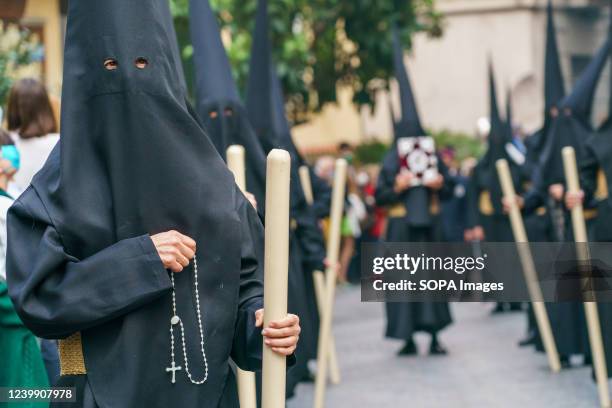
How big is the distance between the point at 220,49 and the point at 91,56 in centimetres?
350

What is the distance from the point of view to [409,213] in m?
11.9

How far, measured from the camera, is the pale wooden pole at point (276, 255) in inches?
128

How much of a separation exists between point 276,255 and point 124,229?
75 centimetres

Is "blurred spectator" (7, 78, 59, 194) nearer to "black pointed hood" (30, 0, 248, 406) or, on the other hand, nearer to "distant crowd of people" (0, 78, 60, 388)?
"distant crowd of people" (0, 78, 60, 388)

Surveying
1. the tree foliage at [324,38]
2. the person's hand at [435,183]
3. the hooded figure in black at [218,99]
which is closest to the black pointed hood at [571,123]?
the person's hand at [435,183]

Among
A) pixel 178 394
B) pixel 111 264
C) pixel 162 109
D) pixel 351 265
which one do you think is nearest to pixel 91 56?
pixel 162 109

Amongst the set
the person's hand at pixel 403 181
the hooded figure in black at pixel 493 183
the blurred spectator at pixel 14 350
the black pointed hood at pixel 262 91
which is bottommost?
the hooded figure in black at pixel 493 183

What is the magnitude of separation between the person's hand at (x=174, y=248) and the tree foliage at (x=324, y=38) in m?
9.79

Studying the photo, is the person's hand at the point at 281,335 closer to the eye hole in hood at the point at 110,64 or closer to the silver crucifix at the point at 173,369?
the silver crucifix at the point at 173,369

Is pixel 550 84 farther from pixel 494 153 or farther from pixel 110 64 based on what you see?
pixel 110 64

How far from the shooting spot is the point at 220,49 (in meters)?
7.35

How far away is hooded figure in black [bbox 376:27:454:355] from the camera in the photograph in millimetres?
11516

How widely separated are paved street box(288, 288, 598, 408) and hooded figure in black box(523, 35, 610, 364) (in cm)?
27

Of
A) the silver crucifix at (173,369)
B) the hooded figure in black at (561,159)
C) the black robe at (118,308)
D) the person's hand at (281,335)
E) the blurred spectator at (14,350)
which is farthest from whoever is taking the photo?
the hooded figure in black at (561,159)
